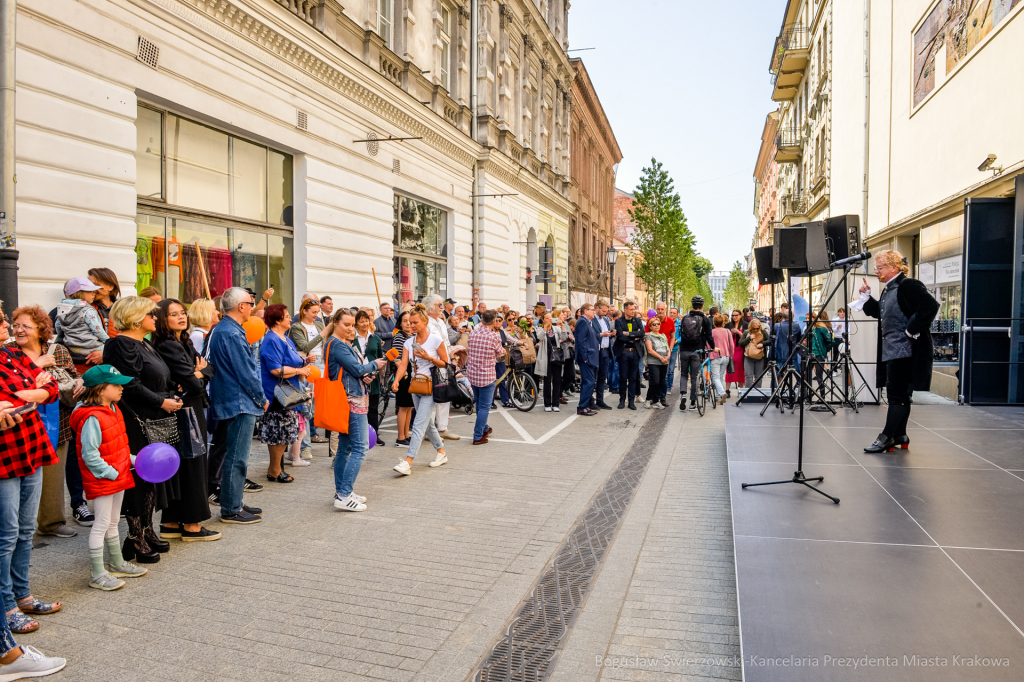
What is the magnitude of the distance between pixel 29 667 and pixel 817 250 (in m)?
6.94

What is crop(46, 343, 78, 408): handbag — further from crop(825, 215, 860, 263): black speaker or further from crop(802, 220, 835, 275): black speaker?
crop(825, 215, 860, 263): black speaker

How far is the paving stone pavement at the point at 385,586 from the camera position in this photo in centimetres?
362

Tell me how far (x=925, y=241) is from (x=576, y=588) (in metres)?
14.6

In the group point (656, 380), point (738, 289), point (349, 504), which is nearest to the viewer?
point (349, 504)

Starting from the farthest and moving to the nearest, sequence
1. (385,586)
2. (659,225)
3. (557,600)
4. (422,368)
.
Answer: (659,225) → (422,368) → (385,586) → (557,600)

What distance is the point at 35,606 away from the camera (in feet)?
13.2

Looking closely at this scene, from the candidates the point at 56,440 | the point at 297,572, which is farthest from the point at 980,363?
the point at 56,440

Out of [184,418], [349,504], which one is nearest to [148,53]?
[184,418]

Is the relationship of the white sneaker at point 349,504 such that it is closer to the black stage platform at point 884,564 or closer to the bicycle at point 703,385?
the black stage platform at point 884,564

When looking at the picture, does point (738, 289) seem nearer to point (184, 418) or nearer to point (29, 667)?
point (184, 418)

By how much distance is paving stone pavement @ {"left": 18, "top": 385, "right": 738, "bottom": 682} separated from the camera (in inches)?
143

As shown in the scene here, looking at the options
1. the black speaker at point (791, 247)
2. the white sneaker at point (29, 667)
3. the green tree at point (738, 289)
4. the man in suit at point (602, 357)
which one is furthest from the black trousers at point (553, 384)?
the green tree at point (738, 289)

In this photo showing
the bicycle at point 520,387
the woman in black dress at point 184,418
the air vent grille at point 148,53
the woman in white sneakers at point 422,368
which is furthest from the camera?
the bicycle at point 520,387

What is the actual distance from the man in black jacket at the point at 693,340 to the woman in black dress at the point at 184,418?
9.25 meters
